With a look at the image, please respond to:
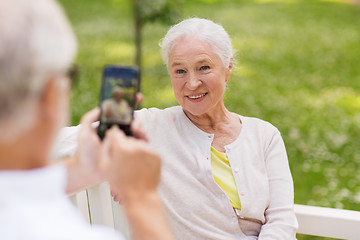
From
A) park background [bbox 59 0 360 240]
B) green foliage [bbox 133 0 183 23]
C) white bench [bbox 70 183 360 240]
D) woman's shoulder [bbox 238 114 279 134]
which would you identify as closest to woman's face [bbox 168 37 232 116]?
woman's shoulder [bbox 238 114 279 134]

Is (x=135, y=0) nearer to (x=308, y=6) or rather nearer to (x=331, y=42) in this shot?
(x=331, y=42)

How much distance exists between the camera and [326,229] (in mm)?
2375

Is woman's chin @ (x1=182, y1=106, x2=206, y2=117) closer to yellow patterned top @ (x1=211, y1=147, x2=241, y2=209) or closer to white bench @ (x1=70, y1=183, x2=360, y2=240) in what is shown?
yellow patterned top @ (x1=211, y1=147, x2=241, y2=209)

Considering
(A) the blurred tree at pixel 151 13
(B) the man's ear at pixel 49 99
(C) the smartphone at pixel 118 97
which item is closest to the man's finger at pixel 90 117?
(C) the smartphone at pixel 118 97

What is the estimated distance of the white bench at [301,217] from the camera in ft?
7.37

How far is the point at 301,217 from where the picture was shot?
2412 mm

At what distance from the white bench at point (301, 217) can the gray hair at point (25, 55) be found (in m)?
1.21

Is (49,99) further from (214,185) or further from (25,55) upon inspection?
(214,185)

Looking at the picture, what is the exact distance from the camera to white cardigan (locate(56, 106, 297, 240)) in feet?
7.22

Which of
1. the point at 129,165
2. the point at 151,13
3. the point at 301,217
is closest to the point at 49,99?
the point at 129,165

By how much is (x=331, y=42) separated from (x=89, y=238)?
10.4 m

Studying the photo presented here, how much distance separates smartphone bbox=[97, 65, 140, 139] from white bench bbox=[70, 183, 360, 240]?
2.87 ft

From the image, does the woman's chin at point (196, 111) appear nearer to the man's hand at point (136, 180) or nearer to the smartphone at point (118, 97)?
the smartphone at point (118, 97)

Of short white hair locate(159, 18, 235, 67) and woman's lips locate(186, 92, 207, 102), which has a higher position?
short white hair locate(159, 18, 235, 67)
